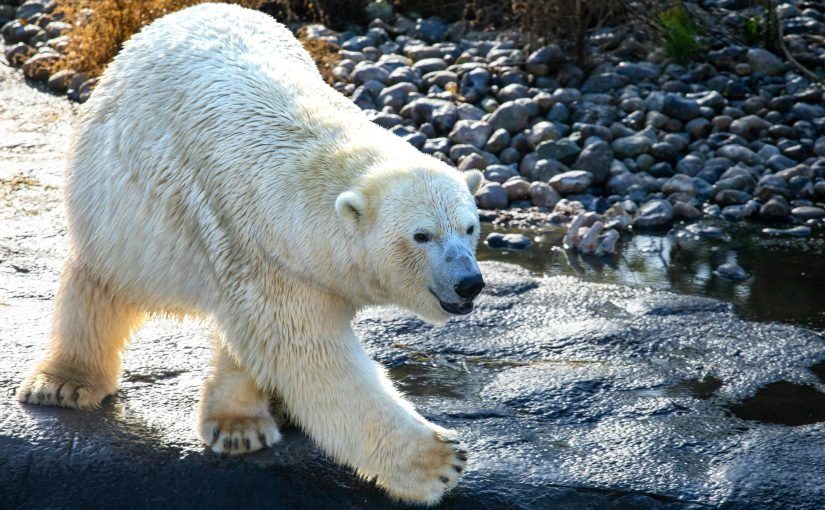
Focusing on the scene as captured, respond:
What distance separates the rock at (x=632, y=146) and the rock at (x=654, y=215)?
40.2 inches

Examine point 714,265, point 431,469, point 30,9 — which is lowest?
point 30,9

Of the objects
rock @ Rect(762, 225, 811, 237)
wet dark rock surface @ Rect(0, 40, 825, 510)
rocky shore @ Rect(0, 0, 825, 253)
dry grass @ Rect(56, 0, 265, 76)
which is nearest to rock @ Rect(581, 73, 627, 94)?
rocky shore @ Rect(0, 0, 825, 253)

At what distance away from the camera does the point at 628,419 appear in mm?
4211

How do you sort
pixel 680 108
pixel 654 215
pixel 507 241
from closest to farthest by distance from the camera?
pixel 507 241, pixel 654 215, pixel 680 108

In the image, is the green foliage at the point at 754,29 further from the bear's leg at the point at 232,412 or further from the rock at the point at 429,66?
Result: the bear's leg at the point at 232,412

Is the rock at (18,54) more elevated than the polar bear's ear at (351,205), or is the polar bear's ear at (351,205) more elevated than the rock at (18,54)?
the polar bear's ear at (351,205)

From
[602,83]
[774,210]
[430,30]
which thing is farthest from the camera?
[430,30]

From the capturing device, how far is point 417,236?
3.69 m

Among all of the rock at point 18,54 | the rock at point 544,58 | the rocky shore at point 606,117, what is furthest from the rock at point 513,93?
the rock at point 18,54

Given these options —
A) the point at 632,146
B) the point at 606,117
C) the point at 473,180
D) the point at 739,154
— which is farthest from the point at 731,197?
the point at 473,180

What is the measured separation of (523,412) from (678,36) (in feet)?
23.7

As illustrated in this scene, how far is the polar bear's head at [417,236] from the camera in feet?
12.0

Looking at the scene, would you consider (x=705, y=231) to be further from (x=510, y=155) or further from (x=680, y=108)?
(x=680, y=108)

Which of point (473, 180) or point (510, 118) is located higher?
point (473, 180)
